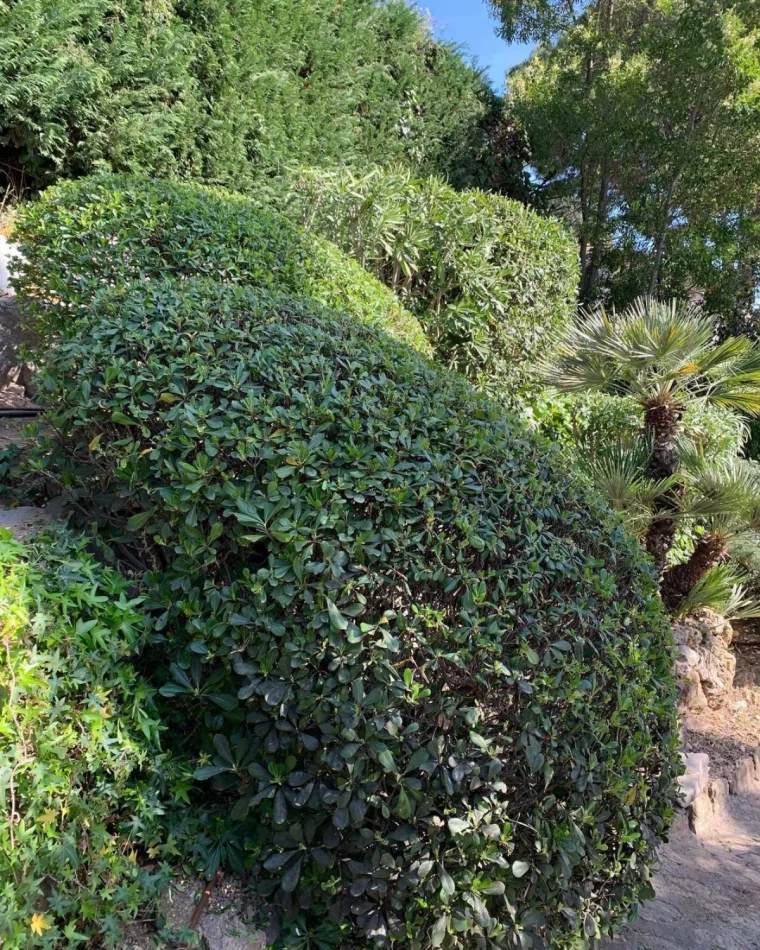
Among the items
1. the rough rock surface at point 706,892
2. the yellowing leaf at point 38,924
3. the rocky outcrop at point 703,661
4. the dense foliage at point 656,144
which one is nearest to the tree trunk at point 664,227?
the dense foliage at point 656,144

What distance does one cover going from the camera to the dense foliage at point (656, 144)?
11445 mm

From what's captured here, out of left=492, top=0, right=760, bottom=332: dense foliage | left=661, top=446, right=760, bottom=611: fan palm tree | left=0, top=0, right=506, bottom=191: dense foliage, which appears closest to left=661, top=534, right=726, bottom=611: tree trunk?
left=661, top=446, right=760, bottom=611: fan palm tree

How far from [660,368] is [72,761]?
4.15 metres

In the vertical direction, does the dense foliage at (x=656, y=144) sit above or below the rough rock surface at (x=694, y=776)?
above

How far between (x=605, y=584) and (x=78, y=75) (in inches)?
242

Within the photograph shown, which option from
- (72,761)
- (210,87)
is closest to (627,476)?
(72,761)

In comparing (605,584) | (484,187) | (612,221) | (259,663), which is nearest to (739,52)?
(612,221)

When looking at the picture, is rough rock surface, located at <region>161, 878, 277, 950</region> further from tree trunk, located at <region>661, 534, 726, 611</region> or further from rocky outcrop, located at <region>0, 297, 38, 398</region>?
tree trunk, located at <region>661, 534, 726, 611</region>

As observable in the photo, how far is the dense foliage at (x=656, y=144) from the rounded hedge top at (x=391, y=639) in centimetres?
1103

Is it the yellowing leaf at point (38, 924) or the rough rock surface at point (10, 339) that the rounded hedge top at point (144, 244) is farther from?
the yellowing leaf at point (38, 924)

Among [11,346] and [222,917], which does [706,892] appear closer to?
[222,917]

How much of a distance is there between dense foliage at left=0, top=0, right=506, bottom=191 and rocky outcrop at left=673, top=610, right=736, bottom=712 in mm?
5953

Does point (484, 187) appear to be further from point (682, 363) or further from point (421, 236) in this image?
point (682, 363)

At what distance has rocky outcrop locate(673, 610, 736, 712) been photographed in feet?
17.3
